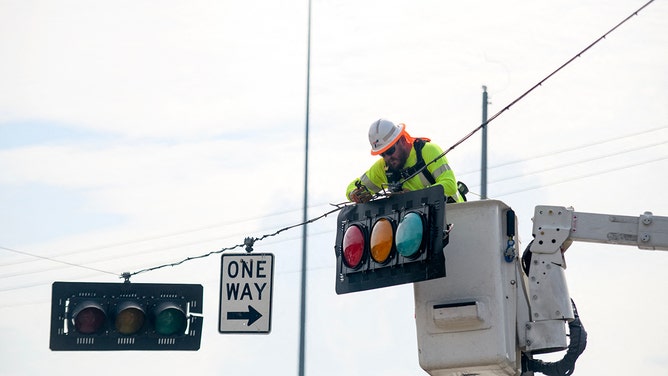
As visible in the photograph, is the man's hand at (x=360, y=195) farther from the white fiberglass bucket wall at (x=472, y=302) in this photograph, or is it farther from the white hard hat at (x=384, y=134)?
the white fiberglass bucket wall at (x=472, y=302)

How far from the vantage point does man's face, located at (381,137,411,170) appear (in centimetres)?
1404

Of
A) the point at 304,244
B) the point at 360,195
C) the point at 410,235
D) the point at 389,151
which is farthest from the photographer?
the point at 304,244

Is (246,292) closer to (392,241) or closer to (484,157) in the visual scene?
(392,241)

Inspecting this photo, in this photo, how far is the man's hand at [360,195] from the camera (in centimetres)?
1309

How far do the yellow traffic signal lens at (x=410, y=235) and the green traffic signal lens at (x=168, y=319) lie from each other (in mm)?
3078

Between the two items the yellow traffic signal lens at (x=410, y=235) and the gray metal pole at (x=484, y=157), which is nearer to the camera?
the yellow traffic signal lens at (x=410, y=235)

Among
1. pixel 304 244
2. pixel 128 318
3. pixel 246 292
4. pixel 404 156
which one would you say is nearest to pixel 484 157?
pixel 304 244

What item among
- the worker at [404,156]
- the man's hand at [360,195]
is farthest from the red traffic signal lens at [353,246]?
the worker at [404,156]

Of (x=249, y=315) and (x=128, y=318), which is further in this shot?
(x=249, y=315)

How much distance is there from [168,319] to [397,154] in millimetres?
2507

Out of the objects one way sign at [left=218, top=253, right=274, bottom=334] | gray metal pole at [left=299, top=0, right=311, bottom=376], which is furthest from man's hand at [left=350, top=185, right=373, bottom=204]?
gray metal pole at [left=299, top=0, right=311, bottom=376]

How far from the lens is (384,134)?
14.0 metres

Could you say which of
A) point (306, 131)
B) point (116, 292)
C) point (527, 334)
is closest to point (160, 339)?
point (116, 292)

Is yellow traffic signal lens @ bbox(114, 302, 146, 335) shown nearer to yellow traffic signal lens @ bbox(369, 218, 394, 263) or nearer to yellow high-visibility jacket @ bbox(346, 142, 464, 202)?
yellow high-visibility jacket @ bbox(346, 142, 464, 202)
